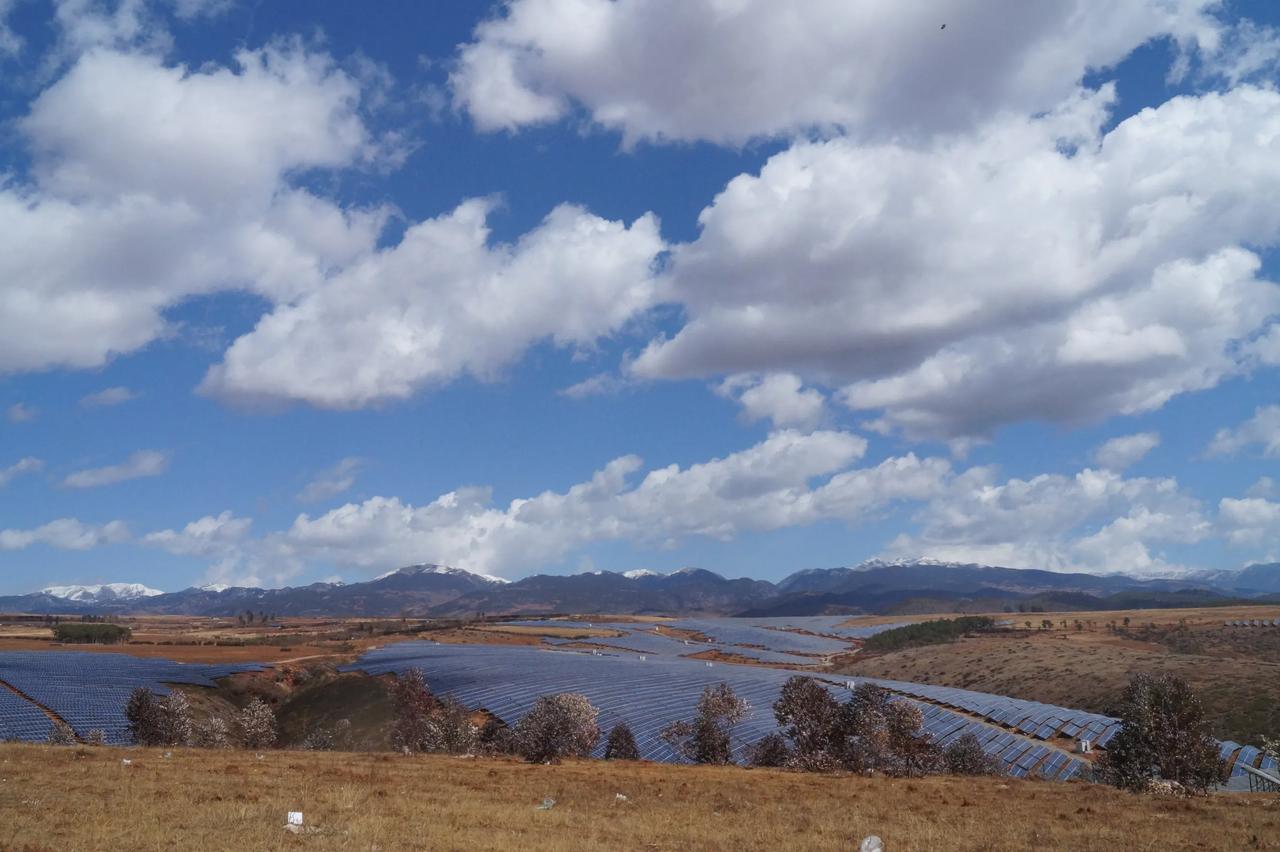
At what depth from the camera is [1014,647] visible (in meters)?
149

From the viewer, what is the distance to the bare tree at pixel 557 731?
5212cm

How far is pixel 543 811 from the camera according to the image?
28.8 metres

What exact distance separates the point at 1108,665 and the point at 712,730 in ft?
269

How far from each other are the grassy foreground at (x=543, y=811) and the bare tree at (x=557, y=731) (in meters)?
9.87

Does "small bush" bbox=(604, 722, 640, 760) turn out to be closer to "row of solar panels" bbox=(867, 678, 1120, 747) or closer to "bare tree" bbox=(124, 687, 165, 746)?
"bare tree" bbox=(124, 687, 165, 746)

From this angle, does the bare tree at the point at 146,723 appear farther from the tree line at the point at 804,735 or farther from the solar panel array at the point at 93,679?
the solar panel array at the point at 93,679

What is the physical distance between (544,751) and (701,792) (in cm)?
A: 1873

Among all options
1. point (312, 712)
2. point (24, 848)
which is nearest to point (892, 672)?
point (312, 712)

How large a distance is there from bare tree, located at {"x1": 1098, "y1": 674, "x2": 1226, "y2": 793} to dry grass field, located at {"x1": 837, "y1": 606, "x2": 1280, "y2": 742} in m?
46.9

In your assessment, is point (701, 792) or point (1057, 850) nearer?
point (1057, 850)

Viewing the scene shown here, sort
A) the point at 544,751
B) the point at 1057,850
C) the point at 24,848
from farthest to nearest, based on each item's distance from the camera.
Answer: the point at 544,751 → the point at 1057,850 → the point at 24,848

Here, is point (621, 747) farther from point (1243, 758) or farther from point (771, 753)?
point (1243, 758)

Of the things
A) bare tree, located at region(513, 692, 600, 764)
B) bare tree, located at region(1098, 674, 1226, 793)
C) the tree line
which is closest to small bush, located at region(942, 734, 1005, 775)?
the tree line

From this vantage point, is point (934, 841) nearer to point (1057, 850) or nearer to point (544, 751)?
point (1057, 850)
